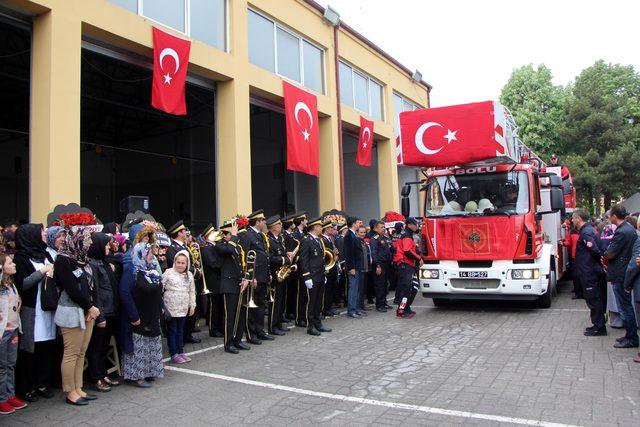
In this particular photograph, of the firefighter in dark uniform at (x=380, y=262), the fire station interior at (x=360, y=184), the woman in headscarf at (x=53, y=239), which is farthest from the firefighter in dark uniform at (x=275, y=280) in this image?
the fire station interior at (x=360, y=184)

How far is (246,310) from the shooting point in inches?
287

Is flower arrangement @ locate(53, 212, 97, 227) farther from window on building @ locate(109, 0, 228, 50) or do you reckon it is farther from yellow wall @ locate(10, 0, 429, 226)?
window on building @ locate(109, 0, 228, 50)

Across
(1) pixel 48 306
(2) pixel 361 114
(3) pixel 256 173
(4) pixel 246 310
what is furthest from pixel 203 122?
(1) pixel 48 306

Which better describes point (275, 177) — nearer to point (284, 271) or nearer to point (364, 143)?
point (364, 143)

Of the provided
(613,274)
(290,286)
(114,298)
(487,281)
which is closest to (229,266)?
(114,298)

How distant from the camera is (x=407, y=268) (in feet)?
31.2

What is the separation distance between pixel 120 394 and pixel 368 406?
2.71 m

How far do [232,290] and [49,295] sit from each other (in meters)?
2.60

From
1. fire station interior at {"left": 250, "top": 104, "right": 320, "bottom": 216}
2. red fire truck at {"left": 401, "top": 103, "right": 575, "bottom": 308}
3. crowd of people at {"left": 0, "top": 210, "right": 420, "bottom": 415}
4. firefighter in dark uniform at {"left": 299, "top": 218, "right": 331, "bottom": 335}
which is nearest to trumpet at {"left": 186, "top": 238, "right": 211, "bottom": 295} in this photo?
crowd of people at {"left": 0, "top": 210, "right": 420, "bottom": 415}

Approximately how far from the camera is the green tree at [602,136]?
29766mm

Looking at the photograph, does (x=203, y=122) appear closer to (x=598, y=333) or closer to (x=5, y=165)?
(x=5, y=165)

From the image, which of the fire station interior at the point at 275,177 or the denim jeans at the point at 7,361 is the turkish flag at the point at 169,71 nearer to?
the denim jeans at the point at 7,361

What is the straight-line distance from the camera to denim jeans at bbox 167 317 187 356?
6285 mm

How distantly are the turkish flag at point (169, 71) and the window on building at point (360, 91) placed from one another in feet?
25.6
